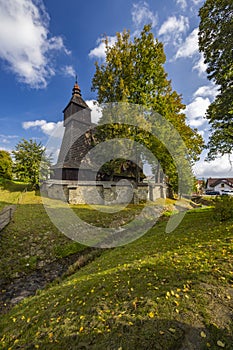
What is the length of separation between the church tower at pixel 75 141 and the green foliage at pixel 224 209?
13.0 m

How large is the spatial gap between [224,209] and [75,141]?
15.6m

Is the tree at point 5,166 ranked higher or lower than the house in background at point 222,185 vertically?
higher

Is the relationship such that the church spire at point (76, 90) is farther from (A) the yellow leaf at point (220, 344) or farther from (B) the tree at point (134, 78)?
(A) the yellow leaf at point (220, 344)

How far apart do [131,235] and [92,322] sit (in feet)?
21.8

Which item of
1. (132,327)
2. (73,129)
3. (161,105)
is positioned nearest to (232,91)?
(161,105)

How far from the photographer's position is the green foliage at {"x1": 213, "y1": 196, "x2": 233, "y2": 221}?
701cm

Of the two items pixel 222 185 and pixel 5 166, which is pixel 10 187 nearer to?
pixel 5 166

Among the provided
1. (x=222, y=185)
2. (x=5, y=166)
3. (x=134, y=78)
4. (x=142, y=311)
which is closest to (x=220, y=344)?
(x=142, y=311)

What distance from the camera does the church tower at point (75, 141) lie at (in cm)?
1675

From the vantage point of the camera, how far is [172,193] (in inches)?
1026

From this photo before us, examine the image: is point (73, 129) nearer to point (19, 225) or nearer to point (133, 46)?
point (133, 46)

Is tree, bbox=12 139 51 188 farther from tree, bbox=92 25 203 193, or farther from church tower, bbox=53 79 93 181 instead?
tree, bbox=92 25 203 193

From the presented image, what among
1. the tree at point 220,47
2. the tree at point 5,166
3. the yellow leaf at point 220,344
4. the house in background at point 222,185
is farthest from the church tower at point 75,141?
the house in background at point 222,185

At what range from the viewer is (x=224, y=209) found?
7.20 metres
